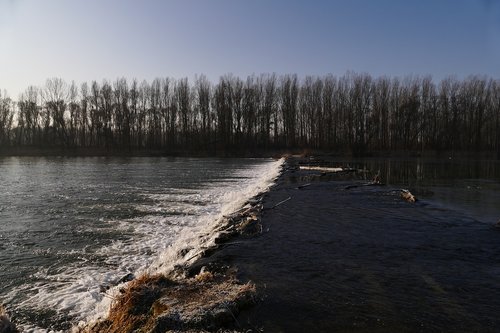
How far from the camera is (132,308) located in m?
5.29

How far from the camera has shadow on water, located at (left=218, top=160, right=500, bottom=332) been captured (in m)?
5.12

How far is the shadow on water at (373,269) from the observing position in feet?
16.8

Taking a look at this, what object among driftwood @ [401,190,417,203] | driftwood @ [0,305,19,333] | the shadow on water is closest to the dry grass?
the shadow on water

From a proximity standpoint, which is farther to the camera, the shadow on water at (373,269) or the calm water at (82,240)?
the calm water at (82,240)

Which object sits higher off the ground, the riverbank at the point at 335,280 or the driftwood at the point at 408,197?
the driftwood at the point at 408,197

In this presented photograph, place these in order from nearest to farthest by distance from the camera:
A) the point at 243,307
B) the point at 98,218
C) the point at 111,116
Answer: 1. the point at 243,307
2. the point at 98,218
3. the point at 111,116

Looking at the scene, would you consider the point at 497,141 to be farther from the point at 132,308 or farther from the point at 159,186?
the point at 132,308

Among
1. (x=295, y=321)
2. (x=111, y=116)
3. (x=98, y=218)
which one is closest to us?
(x=295, y=321)

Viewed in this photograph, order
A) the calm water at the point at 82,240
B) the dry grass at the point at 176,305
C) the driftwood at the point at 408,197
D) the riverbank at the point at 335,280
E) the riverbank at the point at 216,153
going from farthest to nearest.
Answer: the riverbank at the point at 216,153 → the driftwood at the point at 408,197 → the calm water at the point at 82,240 → the riverbank at the point at 335,280 → the dry grass at the point at 176,305

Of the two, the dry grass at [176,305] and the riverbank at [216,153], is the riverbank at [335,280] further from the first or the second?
the riverbank at [216,153]

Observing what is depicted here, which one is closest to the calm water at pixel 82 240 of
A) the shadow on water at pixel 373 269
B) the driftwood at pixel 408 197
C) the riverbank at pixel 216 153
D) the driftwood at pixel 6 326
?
the driftwood at pixel 6 326

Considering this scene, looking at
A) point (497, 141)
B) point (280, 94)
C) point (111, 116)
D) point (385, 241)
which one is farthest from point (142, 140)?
point (385, 241)

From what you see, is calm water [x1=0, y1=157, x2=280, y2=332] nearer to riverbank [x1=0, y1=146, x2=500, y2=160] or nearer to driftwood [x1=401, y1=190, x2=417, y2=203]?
driftwood [x1=401, y1=190, x2=417, y2=203]

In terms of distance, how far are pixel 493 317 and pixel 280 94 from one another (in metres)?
88.2
